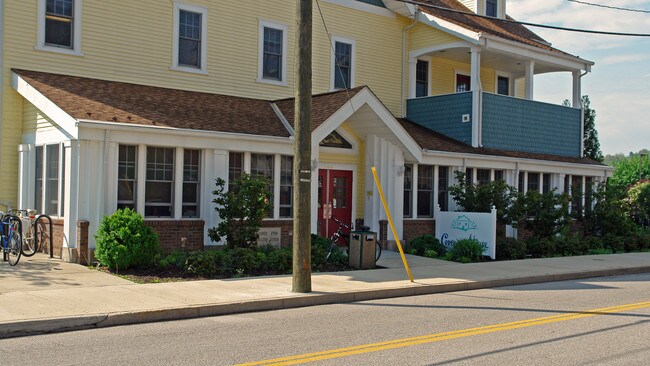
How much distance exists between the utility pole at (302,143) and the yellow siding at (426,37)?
12.1 m

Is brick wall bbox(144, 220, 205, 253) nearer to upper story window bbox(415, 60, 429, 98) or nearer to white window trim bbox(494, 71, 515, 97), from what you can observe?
upper story window bbox(415, 60, 429, 98)

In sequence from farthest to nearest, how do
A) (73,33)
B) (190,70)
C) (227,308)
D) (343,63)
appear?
(343,63) < (190,70) < (73,33) < (227,308)

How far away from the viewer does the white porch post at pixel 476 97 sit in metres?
23.3

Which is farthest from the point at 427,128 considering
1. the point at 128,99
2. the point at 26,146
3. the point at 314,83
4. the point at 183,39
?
Result: the point at 26,146

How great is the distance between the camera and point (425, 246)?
2070cm

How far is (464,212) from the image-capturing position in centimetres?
2109

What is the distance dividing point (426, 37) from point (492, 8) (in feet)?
19.8

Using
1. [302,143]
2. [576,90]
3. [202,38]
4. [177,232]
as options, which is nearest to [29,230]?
[177,232]

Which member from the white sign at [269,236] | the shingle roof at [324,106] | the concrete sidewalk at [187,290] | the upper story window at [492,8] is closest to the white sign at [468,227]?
the concrete sidewalk at [187,290]

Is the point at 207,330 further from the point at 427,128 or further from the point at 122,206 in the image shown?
the point at 427,128

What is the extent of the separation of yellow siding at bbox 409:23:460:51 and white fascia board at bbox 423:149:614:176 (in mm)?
4155

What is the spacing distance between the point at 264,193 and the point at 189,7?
21.6 feet

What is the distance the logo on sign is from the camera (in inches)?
819

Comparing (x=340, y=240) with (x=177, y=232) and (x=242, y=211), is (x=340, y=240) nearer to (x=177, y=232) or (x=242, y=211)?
(x=242, y=211)
